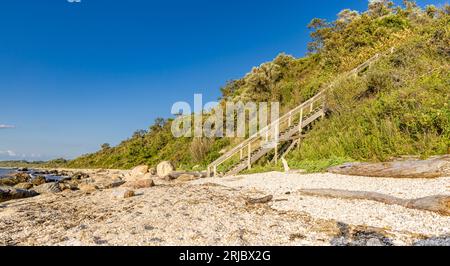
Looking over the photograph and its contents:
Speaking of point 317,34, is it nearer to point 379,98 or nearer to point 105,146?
point 379,98

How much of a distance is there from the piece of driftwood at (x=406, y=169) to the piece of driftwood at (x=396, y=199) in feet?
5.71

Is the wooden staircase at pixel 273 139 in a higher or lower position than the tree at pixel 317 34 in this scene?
lower

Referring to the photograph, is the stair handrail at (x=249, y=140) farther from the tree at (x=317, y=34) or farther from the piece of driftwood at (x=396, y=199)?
the tree at (x=317, y=34)

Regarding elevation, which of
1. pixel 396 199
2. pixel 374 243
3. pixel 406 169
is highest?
pixel 406 169

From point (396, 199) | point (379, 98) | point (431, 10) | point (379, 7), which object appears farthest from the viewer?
point (379, 7)

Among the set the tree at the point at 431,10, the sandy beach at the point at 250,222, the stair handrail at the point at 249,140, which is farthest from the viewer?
the tree at the point at 431,10

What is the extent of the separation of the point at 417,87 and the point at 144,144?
115ft

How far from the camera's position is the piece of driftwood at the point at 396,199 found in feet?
14.2

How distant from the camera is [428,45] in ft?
40.9

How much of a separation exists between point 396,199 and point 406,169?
6.79ft

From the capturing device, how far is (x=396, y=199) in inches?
194

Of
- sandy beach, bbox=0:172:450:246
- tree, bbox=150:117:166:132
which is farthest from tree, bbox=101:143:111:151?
sandy beach, bbox=0:172:450:246

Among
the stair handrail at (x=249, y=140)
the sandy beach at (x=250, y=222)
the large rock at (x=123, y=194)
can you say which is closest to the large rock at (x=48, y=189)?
the stair handrail at (x=249, y=140)

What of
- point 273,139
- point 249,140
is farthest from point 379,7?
point 249,140
